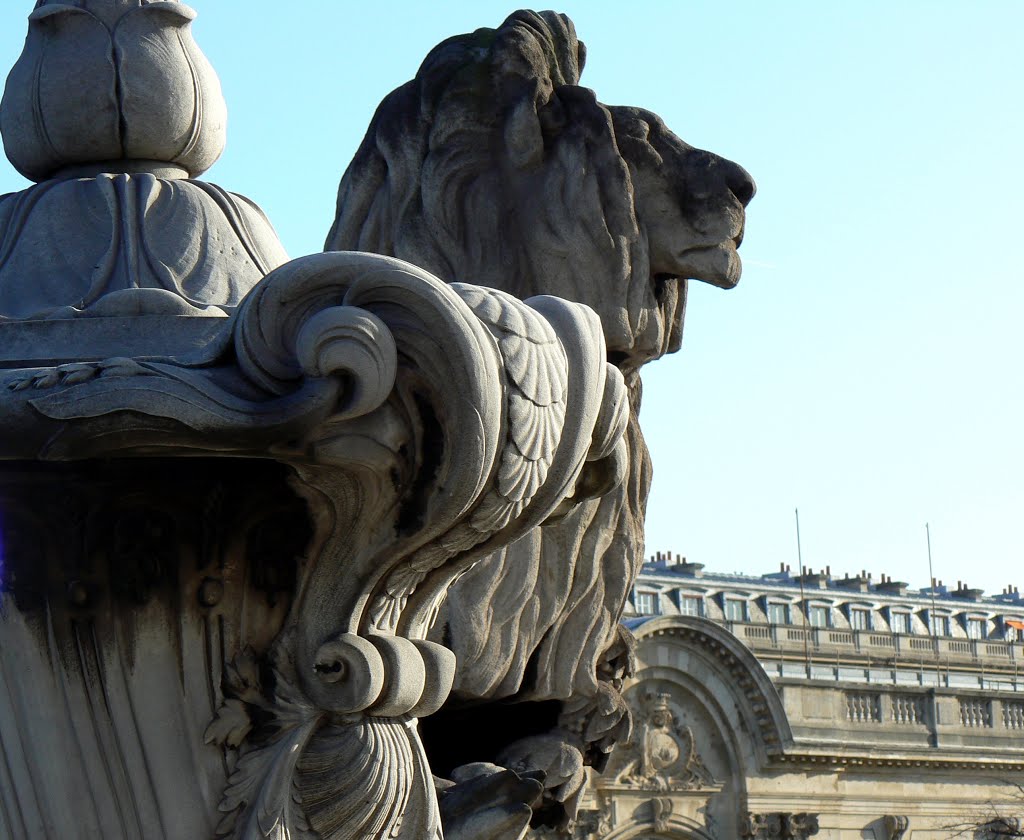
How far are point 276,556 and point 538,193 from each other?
133 cm

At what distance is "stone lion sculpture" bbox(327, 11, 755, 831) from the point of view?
352 centimetres

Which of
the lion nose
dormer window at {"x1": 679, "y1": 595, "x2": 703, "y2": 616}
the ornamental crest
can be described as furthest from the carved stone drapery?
dormer window at {"x1": 679, "y1": 595, "x2": 703, "y2": 616}

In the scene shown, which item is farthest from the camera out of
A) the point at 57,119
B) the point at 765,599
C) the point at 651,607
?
the point at 765,599

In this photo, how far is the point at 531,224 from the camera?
11.6ft

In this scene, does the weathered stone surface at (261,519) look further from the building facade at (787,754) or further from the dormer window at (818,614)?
the dormer window at (818,614)

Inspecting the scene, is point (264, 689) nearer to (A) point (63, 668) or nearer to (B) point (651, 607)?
(A) point (63, 668)

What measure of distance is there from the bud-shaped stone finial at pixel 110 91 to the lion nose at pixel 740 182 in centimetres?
112

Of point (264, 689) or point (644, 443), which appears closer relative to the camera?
point (264, 689)

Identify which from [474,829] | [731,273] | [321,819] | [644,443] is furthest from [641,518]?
[321,819]

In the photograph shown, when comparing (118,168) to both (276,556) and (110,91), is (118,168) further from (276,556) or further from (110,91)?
(276,556)

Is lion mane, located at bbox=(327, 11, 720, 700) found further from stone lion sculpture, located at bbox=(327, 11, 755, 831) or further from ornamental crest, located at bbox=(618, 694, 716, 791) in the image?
ornamental crest, located at bbox=(618, 694, 716, 791)

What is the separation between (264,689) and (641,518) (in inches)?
55.1

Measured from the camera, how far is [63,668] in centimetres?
237

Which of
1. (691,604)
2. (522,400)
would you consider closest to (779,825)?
(691,604)
